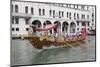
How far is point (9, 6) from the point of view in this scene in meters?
2.36

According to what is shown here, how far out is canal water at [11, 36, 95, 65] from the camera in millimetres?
2396

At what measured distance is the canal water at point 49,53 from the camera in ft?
7.86

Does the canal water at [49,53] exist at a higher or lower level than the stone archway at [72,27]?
lower

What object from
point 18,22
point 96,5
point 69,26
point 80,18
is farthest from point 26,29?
point 96,5

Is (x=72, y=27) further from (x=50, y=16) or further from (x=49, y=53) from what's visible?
(x=49, y=53)

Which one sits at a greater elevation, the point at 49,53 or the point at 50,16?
the point at 50,16

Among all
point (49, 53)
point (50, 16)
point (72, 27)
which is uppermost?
point (50, 16)

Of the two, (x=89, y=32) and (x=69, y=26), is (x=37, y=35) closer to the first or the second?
(x=69, y=26)

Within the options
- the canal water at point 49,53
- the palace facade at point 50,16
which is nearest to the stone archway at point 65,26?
the palace facade at point 50,16

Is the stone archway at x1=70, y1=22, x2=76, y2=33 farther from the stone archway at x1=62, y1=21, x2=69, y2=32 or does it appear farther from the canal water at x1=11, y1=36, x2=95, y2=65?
the canal water at x1=11, y1=36, x2=95, y2=65

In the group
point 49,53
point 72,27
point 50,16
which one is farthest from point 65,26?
point 49,53

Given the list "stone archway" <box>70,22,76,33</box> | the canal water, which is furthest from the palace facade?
the canal water

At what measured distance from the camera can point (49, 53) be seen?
257 centimetres

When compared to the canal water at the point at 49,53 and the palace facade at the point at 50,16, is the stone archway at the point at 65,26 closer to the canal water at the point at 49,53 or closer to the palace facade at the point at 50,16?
the palace facade at the point at 50,16
